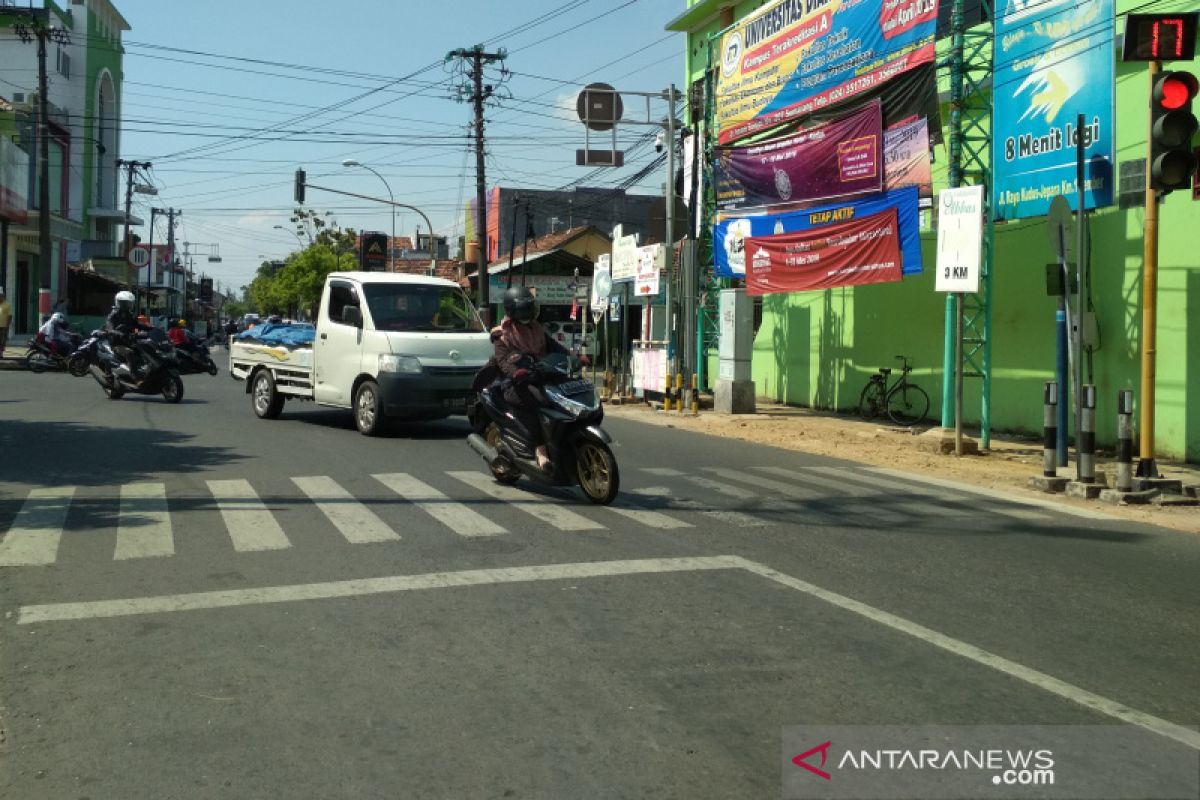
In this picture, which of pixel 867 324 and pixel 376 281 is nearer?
pixel 376 281

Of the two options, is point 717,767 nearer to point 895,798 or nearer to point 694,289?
point 895,798

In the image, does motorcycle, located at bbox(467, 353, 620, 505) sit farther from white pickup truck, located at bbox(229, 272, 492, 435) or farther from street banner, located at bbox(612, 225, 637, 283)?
street banner, located at bbox(612, 225, 637, 283)

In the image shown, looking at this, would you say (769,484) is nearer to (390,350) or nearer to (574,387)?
(574,387)

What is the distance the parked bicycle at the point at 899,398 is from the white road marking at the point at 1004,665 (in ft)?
43.4

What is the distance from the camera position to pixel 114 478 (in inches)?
399

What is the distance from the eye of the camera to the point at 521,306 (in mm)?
9375

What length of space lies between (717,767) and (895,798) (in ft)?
1.90

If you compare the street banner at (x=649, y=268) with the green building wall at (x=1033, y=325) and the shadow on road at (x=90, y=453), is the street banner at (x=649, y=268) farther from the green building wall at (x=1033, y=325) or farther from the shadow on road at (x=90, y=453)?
the shadow on road at (x=90, y=453)

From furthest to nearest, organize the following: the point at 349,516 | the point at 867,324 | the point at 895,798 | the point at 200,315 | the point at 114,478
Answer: the point at 200,315 < the point at 867,324 < the point at 114,478 < the point at 349,516 < the point at 895,798

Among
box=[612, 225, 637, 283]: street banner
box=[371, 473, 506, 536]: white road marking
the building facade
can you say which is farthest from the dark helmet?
the building facade

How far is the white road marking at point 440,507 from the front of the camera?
25.8ft

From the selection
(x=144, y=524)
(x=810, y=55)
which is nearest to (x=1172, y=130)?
(x=144, y=524)

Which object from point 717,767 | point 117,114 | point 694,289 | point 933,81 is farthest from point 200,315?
point 717,767

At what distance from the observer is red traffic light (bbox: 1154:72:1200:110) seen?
385 inches
